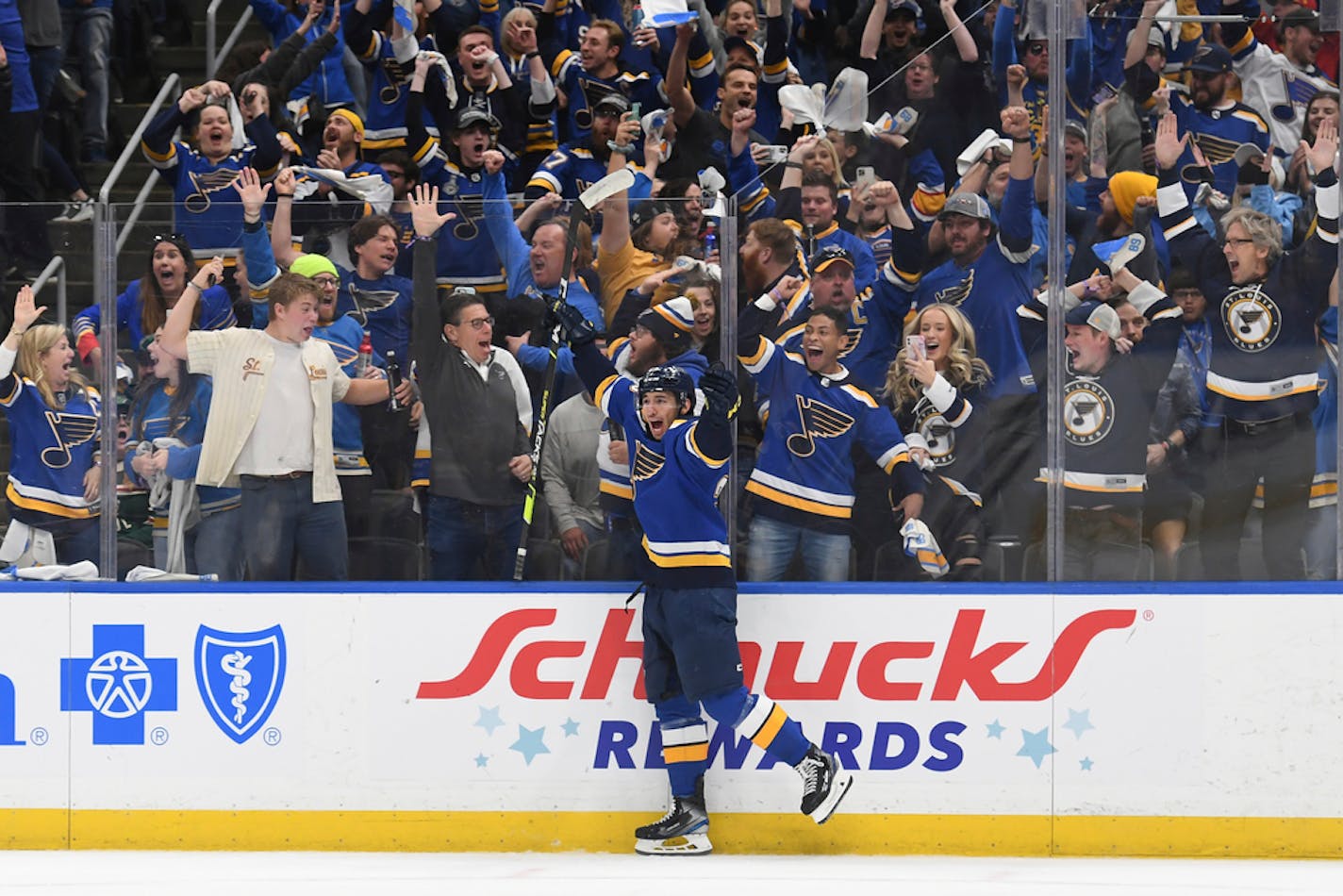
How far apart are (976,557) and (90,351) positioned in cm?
275

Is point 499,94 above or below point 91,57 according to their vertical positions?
below

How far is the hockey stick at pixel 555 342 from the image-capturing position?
5363mm

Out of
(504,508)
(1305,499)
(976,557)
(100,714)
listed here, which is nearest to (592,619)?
(504,508)

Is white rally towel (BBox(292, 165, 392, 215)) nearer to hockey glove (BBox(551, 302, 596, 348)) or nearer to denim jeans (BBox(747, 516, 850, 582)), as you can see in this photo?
hockey glove (BBox(551, 302, 596, 348))

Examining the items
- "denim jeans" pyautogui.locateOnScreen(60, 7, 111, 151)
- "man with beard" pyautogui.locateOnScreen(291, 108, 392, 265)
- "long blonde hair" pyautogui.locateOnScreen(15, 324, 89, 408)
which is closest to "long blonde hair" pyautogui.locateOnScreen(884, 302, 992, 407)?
"man with beard" pyautogui.locateOnScreen(291, 108, 392, 265)

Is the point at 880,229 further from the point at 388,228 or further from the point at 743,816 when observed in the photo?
the point at 743,816

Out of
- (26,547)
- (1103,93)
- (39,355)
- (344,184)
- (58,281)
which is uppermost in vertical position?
(1103,93)

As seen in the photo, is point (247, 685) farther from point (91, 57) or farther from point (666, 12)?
point (91, 57)

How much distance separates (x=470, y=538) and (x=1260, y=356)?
241 cm

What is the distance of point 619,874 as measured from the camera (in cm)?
505

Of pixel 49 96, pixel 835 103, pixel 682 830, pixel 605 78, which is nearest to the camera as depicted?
pixel 682 830

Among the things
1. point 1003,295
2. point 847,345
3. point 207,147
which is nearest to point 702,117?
point 207,147

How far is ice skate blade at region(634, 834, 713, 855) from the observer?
5223mm

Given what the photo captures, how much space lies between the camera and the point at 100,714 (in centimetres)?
542
